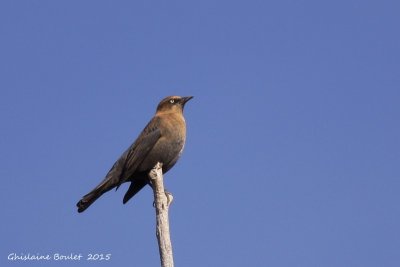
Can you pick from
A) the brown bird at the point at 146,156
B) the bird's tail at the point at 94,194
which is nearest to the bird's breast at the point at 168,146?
the brown bird at the point at 146,156

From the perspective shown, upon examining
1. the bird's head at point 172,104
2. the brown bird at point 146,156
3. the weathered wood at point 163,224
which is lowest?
the weathered wood at point 163,224

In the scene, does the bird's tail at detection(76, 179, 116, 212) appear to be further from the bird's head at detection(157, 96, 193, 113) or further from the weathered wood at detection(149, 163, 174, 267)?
the bird's head at detection(157, 96, 193, 113)

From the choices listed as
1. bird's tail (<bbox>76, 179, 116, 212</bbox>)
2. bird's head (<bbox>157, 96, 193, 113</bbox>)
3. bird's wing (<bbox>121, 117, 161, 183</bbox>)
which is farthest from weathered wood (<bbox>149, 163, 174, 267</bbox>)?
bird's head (<bbox>157, 96, 193, 113</bbox>)

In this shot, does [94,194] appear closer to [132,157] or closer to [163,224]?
[132,157]

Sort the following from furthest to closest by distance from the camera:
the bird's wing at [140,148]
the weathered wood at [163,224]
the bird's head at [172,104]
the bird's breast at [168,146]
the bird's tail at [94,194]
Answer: the bird's head at [172,104]
the bird's breast at [168,146]
the bird's wing at [140,148]
the bird's tail at [94,194]
the weathered wood at [163,224]

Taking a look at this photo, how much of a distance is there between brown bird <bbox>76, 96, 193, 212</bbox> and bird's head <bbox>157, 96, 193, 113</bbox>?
58 centimetres

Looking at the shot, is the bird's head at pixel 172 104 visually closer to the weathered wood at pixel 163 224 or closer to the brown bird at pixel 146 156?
the brown bird at pixel 146 156

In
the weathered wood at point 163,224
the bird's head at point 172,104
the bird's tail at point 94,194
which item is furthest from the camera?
the bird's head at point 172,104

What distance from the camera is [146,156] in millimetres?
10445

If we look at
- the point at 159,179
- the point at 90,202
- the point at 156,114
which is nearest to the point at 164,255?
the point at 159,179

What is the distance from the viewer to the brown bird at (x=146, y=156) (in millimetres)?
10320

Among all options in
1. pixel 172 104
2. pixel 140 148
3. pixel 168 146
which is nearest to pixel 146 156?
pixel 140 148

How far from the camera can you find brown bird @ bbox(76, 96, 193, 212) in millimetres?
10320

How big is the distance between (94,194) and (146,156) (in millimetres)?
1016
